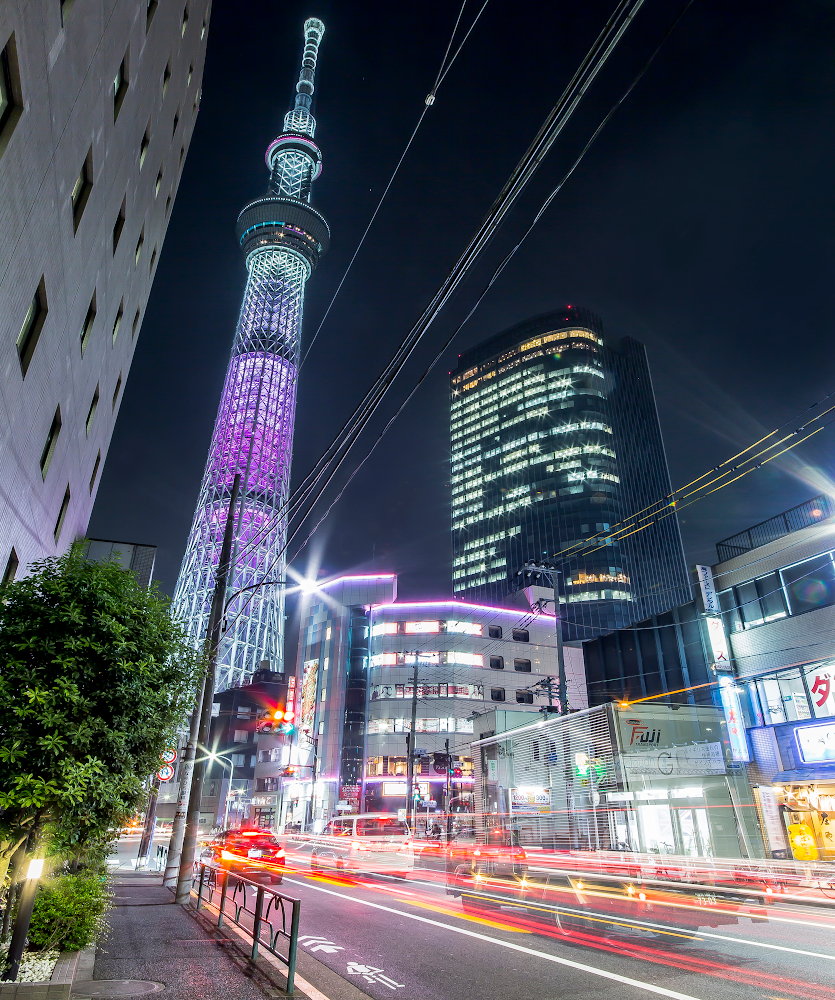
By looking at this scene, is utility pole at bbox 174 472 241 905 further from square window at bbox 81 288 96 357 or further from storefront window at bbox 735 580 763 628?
storefront window at bbox 735 580 763 628

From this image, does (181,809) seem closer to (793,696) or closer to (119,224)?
(119,224)

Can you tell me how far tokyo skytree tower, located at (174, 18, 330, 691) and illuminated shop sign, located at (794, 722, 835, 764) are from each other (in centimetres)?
6029

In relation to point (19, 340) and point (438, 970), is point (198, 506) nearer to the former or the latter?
point (19, 340)

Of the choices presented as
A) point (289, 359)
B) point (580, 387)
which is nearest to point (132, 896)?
point (289, 359)

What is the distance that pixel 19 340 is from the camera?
12.7 meters

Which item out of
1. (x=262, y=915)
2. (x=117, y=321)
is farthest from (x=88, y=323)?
(x=262, y=915)

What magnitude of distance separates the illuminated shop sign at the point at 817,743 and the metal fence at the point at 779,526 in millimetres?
7988

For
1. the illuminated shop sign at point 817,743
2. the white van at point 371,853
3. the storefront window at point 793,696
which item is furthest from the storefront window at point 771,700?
the white van at point 371,853

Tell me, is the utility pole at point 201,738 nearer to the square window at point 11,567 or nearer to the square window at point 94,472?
the square window at point 11,567

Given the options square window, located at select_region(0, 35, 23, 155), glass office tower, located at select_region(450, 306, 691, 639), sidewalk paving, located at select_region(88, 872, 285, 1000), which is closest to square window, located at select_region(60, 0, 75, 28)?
square window, located at select_region(0, 35, 23, 155)

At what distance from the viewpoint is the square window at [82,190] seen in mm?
14359

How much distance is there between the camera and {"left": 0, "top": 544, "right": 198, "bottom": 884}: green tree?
7.80 meters

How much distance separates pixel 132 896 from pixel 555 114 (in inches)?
831

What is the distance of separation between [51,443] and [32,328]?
4.54 metres
